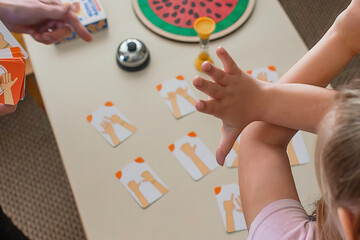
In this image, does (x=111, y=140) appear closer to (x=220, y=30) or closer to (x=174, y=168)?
(x=174, y=168)

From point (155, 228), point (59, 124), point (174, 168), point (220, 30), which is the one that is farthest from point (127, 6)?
point (155, 228)

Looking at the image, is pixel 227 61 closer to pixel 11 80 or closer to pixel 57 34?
pixel 11 80

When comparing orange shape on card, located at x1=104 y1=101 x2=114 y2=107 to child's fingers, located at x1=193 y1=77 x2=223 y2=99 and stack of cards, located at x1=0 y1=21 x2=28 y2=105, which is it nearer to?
stack of cards, located at x1=0 y1=21 x2=28 y2=105

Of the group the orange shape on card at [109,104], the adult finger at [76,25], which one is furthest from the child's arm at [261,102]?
the adult finger at [76,25]

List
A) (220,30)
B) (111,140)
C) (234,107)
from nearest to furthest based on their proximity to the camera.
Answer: (234,107), (111,140), (220,30)

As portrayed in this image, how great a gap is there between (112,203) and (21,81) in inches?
13.5

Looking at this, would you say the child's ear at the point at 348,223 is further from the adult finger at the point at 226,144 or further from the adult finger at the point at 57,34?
the adult finger at the point at 57,34

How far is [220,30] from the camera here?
119 centimetres

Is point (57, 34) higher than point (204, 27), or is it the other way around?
point (57, 34)

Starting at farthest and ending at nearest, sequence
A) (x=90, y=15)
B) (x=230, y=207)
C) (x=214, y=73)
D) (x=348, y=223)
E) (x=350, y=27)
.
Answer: (x=90, y=15) → (x=230, y=207) → (x=350, y=27) → (x=214, y=73) → (x=348, y=223)

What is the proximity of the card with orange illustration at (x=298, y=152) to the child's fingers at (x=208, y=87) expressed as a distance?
34cm

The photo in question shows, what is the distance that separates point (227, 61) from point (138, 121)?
39cm

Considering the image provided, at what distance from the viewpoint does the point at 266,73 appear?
1111 millimetres

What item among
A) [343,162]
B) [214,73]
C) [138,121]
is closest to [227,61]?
[214,73]
